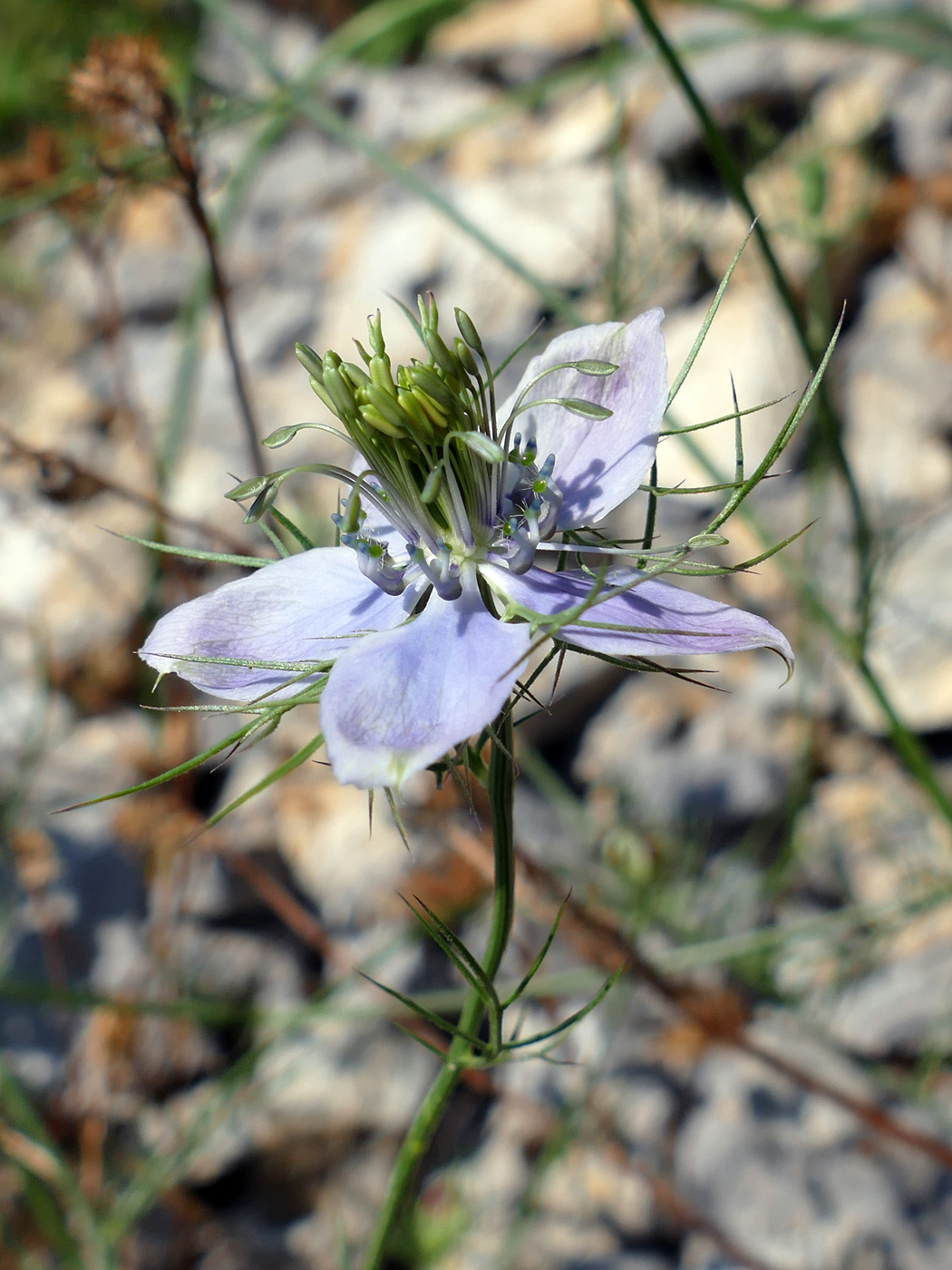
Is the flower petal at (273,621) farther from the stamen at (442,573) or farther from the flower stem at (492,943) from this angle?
the flower stem at (492,943)

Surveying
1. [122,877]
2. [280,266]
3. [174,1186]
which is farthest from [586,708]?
[280,266]

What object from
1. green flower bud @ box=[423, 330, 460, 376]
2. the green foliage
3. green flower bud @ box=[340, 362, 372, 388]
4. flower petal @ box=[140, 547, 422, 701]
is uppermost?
the green foliage

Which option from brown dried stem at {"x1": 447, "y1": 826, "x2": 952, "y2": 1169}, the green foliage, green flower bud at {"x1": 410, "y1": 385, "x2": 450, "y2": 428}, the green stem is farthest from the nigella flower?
the green foliage

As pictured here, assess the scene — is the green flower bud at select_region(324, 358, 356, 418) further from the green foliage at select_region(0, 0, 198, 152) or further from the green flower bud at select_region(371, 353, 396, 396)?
the green foliage at select_region(0, 0, 198, 152)

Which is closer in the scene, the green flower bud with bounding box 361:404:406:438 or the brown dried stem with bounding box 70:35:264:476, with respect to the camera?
the green flower bud with bounding box 361:404:406:438

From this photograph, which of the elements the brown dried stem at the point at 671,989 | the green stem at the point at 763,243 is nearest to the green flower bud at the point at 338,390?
the green stem at the point at 763,243

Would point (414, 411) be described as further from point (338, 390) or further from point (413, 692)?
point (413, 692)
